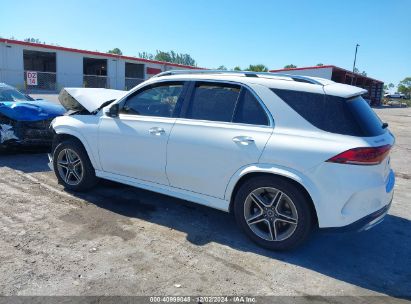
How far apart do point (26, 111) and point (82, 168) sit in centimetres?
278

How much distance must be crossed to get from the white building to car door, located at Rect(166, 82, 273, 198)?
22761 mm

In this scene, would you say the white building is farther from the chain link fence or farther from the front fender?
the front fender

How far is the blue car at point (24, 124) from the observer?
701 centimetres

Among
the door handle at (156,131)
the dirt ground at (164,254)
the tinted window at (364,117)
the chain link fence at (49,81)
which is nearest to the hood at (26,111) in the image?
the dirt ground at (164,254)

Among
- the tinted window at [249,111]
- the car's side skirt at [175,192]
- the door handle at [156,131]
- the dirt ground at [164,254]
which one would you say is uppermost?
the tinted window at [249,111]

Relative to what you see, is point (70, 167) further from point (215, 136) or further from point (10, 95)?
point (10, 95)

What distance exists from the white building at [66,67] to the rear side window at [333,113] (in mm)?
23777

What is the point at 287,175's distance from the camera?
11.5ft

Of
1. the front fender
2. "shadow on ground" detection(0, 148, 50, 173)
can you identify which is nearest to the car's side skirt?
the front fender

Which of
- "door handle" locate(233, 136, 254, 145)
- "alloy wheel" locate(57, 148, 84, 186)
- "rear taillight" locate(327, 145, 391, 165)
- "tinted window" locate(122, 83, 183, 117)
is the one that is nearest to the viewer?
"rear taillight" locate(327, 145, 391, 165)

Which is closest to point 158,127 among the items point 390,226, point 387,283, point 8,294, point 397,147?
point 8,294

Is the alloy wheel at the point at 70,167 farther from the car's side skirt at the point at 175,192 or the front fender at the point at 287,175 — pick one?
the front fender at the point at 287,175

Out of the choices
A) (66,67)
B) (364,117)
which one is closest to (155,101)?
(364,117)

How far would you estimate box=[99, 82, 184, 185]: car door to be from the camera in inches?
171
